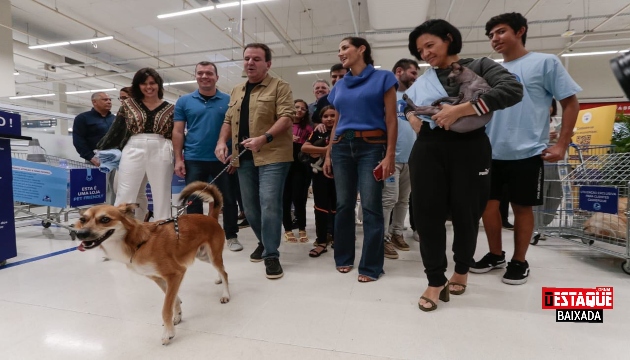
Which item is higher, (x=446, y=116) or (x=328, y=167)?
(x=446, y=116)

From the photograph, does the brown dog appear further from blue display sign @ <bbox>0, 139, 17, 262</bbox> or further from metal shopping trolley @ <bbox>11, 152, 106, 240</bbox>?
metal shopping trolley @ <bbox>11, 152, 106, 240</bbox>

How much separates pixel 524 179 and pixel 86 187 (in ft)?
13.1

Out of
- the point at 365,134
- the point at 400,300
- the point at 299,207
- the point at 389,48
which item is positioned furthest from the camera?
the point at 389,48

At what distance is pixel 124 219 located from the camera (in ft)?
4.46

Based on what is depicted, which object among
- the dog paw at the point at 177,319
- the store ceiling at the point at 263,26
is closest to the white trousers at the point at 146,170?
the dog paw at the point at 177,319

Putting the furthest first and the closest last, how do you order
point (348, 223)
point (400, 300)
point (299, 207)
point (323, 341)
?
point (299, 207), point (348, 223), point (400, 300), point (323, 341)

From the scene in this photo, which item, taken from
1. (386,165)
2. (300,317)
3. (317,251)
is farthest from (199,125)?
(300,317)

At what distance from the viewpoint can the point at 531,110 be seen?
179 centimetres

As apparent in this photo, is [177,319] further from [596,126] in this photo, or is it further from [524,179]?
[596,126]

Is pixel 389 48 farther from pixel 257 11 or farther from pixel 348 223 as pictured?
pixel 348 223

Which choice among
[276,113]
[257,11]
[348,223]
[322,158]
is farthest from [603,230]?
[257,11]

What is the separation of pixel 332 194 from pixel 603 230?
2.08 m

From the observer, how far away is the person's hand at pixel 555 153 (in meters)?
1.71

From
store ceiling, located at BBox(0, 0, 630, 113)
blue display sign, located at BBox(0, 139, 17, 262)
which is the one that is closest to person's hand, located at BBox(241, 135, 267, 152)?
blue display sign, located at BBox(0, 139, 17, 262)
